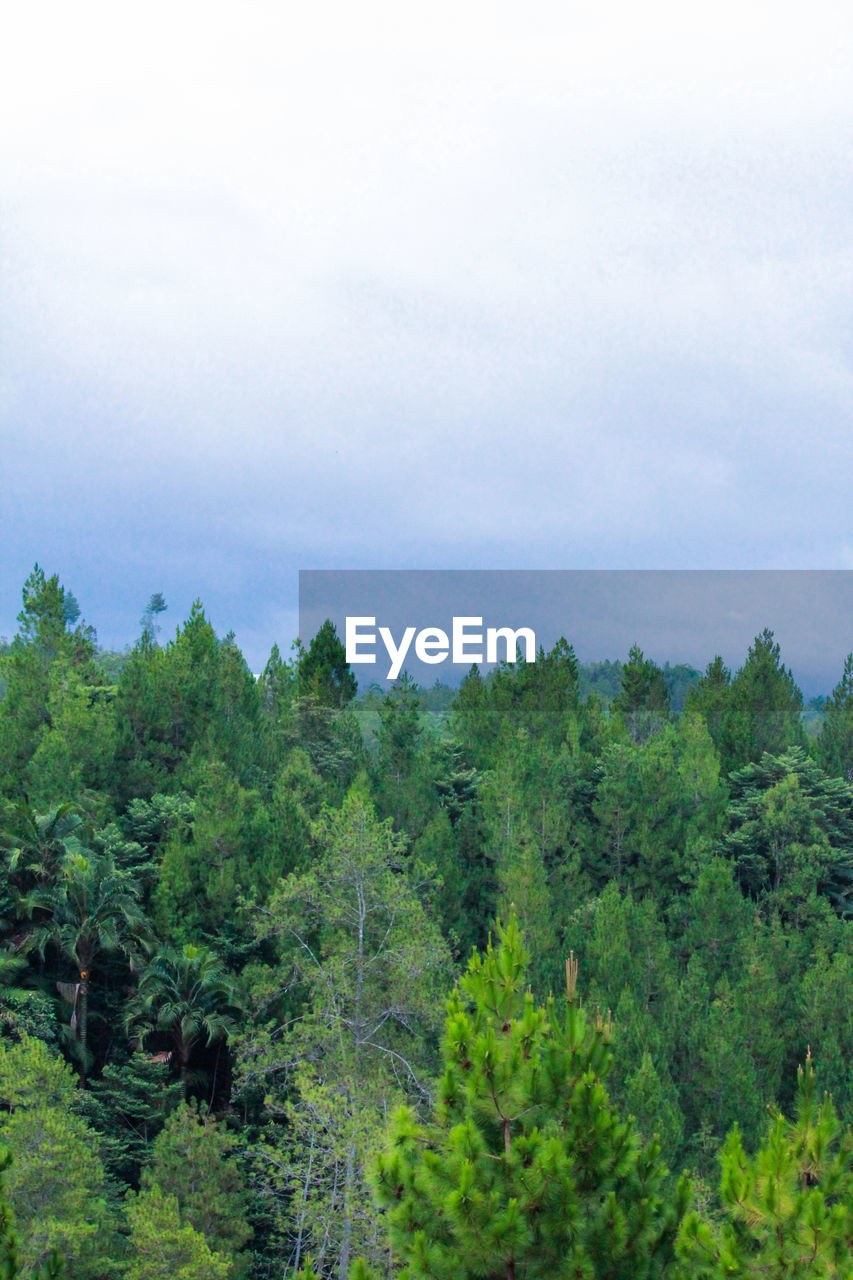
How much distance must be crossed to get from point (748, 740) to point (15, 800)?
81.5 feet

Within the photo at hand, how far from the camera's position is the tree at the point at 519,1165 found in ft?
34.3

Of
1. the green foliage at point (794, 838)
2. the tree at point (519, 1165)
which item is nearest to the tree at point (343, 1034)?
the tree at point (519, 1165)

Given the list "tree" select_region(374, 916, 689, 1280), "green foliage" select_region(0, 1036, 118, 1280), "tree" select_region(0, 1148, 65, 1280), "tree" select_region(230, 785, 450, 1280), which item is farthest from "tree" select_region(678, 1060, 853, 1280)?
"green foliage" select_region(0, 1036, 118, 1280)

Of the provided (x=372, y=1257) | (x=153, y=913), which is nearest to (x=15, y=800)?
(x=153, y=913)

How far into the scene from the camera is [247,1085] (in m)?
23.2

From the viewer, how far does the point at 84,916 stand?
86.9ft

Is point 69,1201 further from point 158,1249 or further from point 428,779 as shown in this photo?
point 428,779

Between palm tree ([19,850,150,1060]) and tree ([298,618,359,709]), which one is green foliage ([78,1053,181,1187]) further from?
tree ([298,618,359,709])

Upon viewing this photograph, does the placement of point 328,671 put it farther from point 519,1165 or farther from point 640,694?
point 519,1165

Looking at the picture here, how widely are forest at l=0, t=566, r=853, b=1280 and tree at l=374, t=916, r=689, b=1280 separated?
0.04 m

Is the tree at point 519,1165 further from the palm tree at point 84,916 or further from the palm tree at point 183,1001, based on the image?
the palm tree at point 84,916

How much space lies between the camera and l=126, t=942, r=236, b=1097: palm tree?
25750 millimetres

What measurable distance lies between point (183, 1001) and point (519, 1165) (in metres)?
17.4

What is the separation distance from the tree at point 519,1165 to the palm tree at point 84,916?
16656 mm
